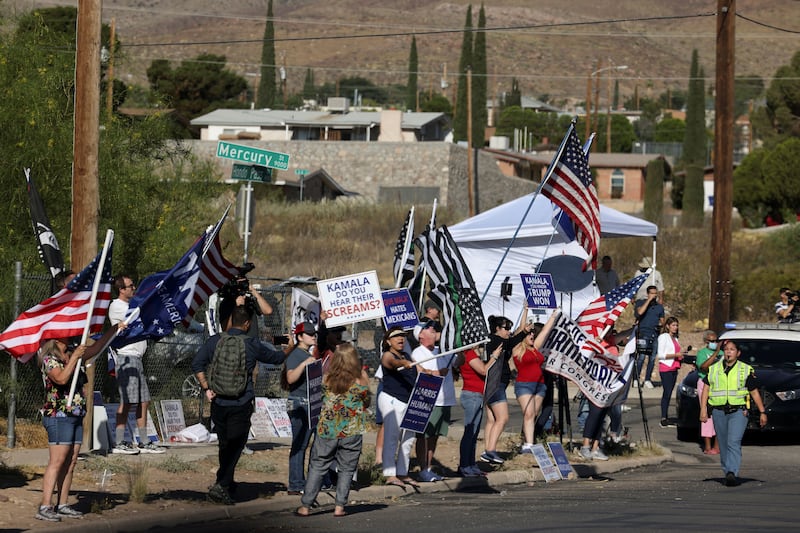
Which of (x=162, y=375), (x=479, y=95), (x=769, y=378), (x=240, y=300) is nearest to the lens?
(x=240, y=300)

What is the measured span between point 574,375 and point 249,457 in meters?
3.95

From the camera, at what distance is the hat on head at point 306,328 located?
14113 millimetres

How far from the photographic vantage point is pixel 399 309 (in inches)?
658

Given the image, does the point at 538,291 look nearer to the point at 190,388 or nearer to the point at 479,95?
the point at 190,388

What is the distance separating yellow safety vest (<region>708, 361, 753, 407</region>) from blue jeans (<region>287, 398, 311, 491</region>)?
512 centimetres

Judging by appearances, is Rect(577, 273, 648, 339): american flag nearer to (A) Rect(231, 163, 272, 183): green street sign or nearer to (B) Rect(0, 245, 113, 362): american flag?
(A) Rect(231, 163, 272, 183): green street sign

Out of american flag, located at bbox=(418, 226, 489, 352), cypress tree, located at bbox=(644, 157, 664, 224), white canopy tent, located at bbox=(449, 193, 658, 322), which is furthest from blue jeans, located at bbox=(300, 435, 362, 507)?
cypress tree, located at bbox=(644, 157, 664, 224)

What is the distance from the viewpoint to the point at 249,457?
15.5m

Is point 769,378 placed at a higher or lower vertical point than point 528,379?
lower

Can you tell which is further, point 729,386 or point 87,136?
point 729,386

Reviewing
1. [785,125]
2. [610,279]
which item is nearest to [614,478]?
[610,279]

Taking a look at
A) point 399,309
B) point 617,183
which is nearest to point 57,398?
point 399,309

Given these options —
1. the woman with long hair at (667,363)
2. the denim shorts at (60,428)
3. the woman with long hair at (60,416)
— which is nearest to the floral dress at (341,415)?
the woman with long hair at (60,416)

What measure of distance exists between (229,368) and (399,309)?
4.60m
